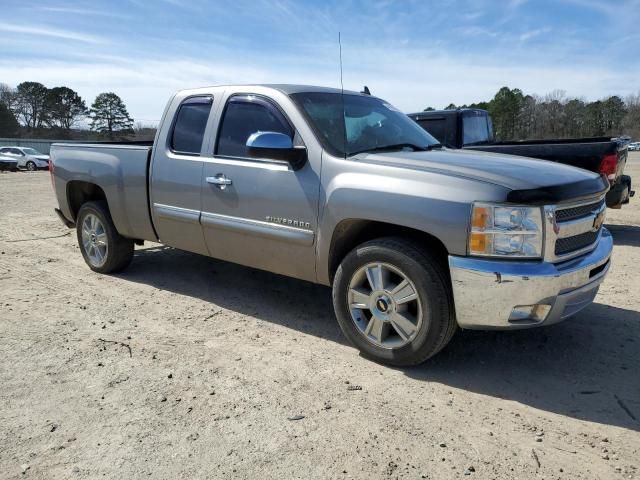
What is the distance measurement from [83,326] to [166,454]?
2043 millimetres

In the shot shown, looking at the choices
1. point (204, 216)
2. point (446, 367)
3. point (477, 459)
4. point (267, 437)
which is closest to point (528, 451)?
point (477, 459)

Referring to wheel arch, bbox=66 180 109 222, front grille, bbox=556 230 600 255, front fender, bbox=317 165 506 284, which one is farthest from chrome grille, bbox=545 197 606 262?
wheel arch, bbox=66 180 109 222

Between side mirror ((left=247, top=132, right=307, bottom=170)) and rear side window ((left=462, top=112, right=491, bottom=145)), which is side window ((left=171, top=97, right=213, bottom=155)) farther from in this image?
rear side window ((left=462, top=112, right=491, bottom=145))

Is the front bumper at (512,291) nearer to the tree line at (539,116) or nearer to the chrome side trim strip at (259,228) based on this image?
the chrome side trim strip at (259,228)

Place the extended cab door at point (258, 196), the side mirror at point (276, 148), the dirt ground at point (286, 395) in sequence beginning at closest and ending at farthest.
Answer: the dirt ground at point (286, 395), the side mirror at point (276, 148), the extended cab door at point (258, 196)

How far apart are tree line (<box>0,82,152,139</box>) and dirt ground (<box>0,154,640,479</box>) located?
2774 inches

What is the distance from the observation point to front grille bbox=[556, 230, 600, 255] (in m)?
3.08

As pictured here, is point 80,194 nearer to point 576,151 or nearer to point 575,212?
point 575,212

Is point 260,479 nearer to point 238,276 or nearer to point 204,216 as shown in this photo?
point 204,216

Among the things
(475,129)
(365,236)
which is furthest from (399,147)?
(475,129)

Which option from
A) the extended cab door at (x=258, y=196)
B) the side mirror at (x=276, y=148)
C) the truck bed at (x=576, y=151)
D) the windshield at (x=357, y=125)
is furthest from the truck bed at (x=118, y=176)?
the truck bed at (x=576, y=151)

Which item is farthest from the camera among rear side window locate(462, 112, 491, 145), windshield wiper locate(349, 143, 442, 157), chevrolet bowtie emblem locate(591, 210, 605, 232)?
rear side window locate(462, 112, 491, 145)

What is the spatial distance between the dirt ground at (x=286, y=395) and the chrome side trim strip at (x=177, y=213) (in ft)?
2.61

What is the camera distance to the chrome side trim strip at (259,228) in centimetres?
378
